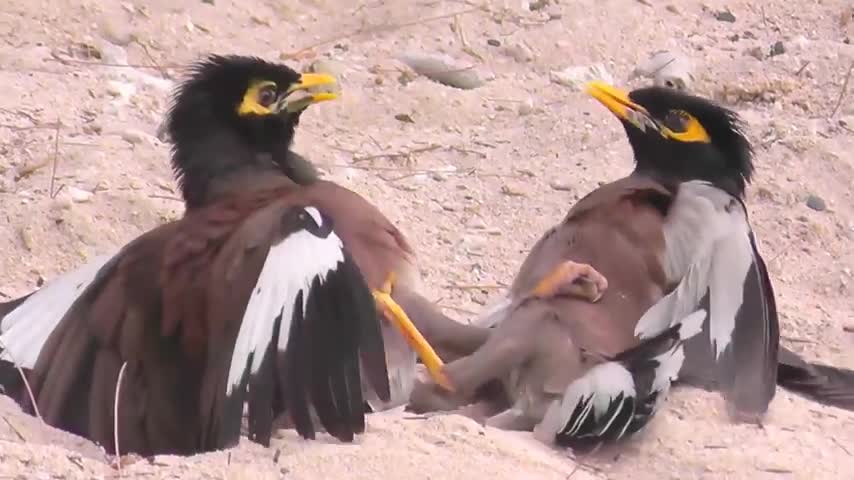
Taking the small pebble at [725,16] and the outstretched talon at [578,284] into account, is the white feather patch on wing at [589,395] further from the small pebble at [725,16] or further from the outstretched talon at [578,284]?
the small pebble at [725,16]

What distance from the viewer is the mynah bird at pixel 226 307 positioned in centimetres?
265

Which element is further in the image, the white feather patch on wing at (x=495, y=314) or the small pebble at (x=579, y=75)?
the small pebble at (x=579, y=75)

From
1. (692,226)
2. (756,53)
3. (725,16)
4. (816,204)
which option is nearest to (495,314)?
(692,226)

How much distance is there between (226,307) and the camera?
9.11 ft

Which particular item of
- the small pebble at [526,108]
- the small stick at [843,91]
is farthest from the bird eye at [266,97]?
the small stick at [843,91]

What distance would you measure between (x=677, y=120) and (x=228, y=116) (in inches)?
39.3

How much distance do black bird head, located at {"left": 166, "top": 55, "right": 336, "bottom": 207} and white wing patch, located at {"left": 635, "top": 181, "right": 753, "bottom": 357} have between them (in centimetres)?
86

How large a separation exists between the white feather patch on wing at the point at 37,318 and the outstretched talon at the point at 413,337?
0.58 meters

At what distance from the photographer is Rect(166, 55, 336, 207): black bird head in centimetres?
335

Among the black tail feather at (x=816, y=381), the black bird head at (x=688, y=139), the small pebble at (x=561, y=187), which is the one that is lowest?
the black tail feather at (x=816, y=381)

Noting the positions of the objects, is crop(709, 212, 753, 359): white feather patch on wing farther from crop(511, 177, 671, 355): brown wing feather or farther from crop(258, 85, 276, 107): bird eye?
crop(258, 85, 276, 107): bird eye

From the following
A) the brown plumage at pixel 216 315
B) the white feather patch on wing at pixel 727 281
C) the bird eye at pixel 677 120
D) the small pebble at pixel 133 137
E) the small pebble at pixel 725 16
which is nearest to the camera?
the brown plumage at pixel 216 315

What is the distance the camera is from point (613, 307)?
10.2ft

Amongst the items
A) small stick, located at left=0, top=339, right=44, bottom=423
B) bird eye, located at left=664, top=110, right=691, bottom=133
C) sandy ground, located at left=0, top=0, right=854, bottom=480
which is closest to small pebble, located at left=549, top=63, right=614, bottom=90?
sandy ground, located at left=0, top=0, right=854, bottom=480
